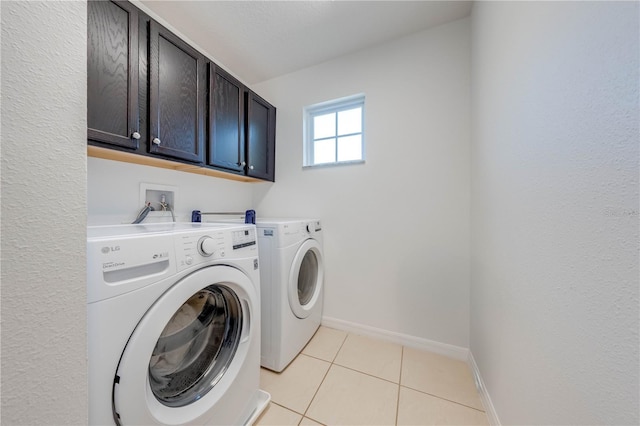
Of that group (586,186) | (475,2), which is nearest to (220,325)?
(586,186)

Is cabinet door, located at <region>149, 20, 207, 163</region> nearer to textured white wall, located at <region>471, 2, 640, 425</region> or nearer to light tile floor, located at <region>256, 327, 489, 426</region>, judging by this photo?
light tile floor, located at <region>256, 327, 489, 426</region>

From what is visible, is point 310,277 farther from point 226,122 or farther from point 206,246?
point 226,122

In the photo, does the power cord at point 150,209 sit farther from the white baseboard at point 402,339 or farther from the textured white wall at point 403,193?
the white baseboard at point 402,339

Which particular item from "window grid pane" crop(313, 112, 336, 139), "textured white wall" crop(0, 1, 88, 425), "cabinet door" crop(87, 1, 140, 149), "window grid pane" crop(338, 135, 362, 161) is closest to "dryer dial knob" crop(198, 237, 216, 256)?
"textured white wall" crop(0, 1, 88, 425)

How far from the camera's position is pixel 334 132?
1863 mm

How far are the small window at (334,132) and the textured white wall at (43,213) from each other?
1484 millimetres

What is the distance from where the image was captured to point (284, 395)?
1.11 metres

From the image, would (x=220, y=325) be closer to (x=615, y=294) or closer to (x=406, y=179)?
(x=615, y=294)

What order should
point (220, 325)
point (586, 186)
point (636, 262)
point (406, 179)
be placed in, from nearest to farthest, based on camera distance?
point (636, 262)
point (586, 186)
point (220, 325)
point (406, 179)

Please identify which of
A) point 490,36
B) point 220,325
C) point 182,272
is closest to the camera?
point 182,272

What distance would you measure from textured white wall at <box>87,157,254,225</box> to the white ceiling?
1012 mm

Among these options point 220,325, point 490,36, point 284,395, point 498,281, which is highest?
point 490,36

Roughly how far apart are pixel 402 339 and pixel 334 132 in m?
1.73

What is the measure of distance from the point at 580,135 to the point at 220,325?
130cm
